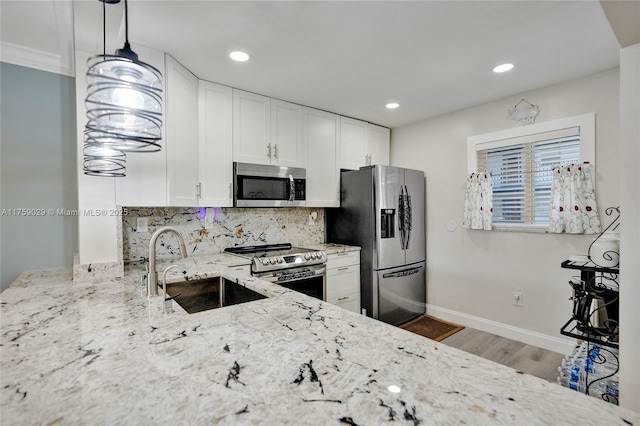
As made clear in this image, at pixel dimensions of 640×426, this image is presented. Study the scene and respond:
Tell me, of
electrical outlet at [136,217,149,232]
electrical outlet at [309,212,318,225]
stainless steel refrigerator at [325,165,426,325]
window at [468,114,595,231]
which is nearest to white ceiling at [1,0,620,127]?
window at [468,114,595,231]

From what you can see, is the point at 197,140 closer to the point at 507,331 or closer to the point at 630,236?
the point at 630,236

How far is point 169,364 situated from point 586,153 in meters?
3.34

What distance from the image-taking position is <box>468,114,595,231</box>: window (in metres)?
2.68

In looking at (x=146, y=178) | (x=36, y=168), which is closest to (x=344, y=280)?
(x=146, y=178)

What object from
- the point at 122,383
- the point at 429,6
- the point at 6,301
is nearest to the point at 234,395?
the point at 122,383

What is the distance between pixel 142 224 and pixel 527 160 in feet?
12.0

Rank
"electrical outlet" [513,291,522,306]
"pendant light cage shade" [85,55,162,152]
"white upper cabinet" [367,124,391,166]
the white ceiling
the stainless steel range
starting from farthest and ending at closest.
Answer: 1. "white upper cabinet" [367,124,391,166]
2. "electrical outlet" [513,291,522,306]
3. the stainless steel range
4. the white ceiling
5. "pendant light cage shade" [85,55,162,152]

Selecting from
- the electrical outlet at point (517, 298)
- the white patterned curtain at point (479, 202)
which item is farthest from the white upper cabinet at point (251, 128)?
the electrical outlet at point (517, 298)

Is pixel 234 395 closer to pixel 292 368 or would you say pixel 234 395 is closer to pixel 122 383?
pixel 292 368

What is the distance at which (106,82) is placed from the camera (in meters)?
0.97

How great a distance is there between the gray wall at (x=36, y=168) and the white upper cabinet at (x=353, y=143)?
2562 mm

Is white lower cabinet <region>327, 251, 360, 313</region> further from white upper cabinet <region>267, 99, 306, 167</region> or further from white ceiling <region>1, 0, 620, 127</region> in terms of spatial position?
white ceiling <region>1, 0, 620, 127</region>

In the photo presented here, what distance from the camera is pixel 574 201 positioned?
2580 millimetres

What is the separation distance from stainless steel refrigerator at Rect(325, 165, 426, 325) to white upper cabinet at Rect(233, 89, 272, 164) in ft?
3.52
